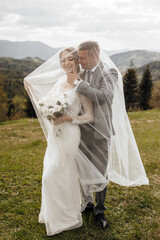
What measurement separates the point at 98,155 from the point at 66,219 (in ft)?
4.14

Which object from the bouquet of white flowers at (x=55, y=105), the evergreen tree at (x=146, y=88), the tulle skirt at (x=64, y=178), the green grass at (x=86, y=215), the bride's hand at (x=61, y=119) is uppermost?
the bouquet of white flowers at (x=55, y=105)

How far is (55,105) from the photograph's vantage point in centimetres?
316

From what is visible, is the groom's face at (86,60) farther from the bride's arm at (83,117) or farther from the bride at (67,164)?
the bride's arm at (83,117)

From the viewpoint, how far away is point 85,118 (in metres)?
3.41

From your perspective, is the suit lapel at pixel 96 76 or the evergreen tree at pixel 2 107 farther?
the evergreen tree at pixel 2 107

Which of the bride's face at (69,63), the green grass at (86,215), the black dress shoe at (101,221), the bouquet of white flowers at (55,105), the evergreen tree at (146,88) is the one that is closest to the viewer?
the bouquet of white flowers at (55,105)

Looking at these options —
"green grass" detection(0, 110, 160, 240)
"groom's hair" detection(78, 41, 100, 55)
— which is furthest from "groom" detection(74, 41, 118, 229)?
"green grass" detection(0, 110, 160, 240)

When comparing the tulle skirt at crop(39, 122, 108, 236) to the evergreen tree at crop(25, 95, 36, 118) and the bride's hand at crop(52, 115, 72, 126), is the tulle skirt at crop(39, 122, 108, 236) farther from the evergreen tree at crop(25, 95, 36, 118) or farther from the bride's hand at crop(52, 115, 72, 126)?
the evergreen tree at crop(25, 95, 36, 118)

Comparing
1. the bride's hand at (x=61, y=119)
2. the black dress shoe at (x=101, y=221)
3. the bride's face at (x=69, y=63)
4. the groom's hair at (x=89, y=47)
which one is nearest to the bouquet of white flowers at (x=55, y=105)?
the bride's hand at (x=61, y=119)

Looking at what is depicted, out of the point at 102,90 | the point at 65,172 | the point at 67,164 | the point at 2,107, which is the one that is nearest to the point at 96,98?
the point at 102,90

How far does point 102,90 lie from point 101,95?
0.12 m

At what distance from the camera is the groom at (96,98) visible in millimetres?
3271

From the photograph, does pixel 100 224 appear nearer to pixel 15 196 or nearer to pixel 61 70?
pixel 15 196

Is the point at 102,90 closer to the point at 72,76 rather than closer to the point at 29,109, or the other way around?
the point at 72,76
